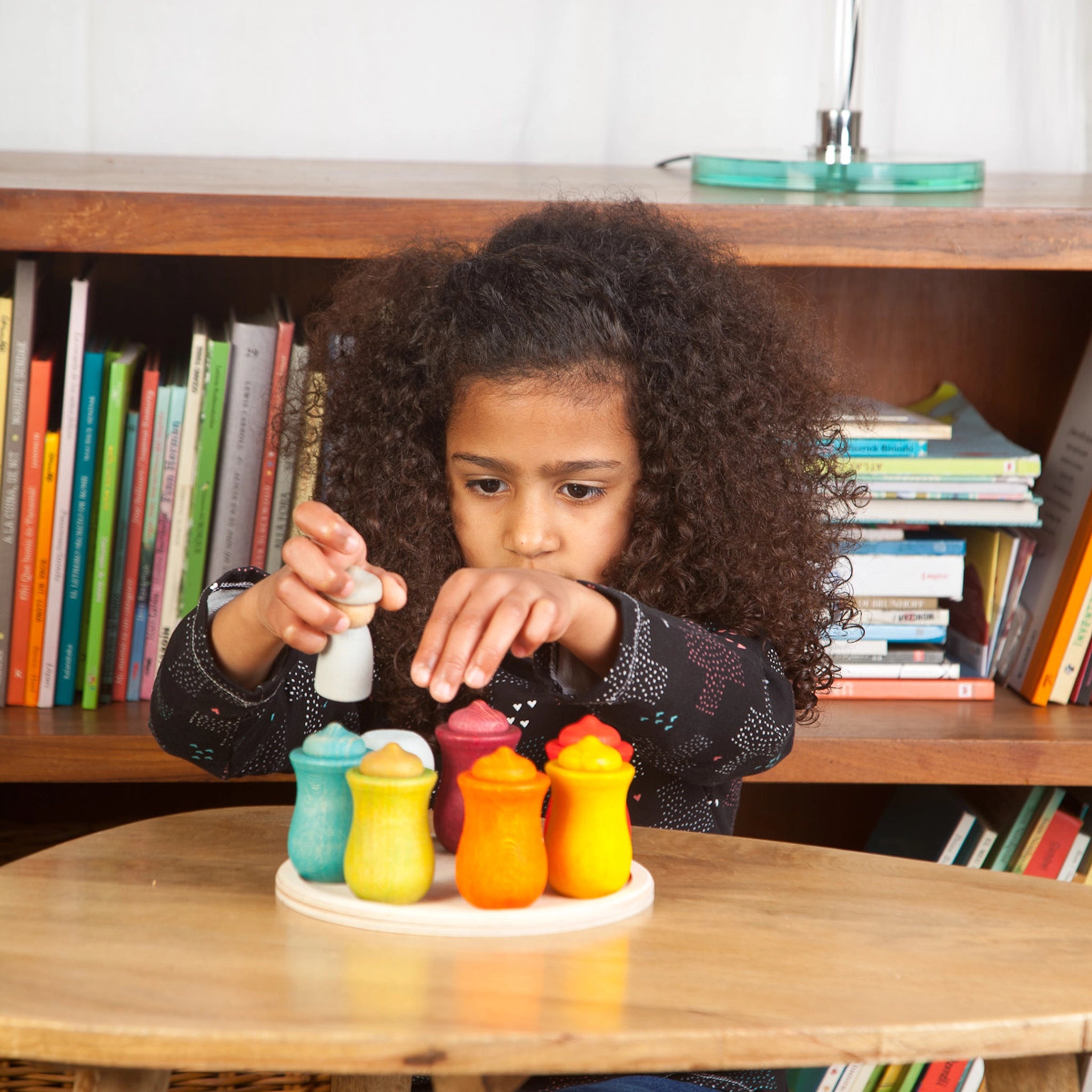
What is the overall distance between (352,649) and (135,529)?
0.59 meters

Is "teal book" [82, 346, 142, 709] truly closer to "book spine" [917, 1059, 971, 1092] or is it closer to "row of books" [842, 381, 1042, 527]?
"row of books" [842, 381, 1042, 527]

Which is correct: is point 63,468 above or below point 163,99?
below

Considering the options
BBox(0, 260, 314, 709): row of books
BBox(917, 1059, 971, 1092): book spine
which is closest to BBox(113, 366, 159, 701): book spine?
BBox(0, 260, 314, 709): row of books

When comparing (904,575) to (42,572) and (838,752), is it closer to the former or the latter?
(838,752)

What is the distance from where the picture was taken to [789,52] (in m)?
1.63

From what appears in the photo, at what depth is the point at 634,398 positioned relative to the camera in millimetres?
1070

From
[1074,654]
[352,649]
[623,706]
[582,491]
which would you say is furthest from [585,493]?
[1074,654]

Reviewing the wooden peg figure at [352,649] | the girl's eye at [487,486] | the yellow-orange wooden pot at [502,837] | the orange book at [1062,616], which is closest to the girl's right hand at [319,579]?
the wooden peg figure at [352,649]

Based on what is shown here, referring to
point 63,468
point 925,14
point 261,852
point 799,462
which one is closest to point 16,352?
point 63,468

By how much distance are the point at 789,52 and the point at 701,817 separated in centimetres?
101

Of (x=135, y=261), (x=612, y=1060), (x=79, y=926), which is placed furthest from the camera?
(x=135, y=261)

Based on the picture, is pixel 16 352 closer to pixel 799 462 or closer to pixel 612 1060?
pixel 799 462

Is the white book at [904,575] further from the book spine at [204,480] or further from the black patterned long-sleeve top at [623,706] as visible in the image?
the book spine at [204,480]

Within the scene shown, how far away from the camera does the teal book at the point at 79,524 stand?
1.25 metres
